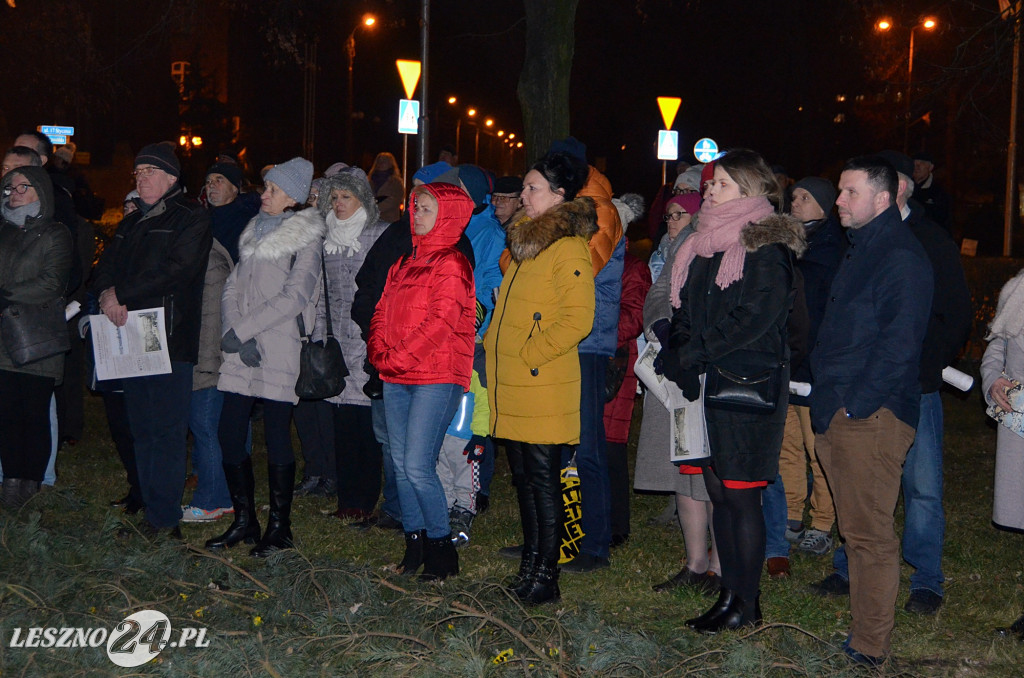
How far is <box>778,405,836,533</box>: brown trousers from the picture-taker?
249 inches

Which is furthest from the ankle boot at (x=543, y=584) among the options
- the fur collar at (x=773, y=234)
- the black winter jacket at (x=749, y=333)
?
the fur collar at (x=773, y=234)

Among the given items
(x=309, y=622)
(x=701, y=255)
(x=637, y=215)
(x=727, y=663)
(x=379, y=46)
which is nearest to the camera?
(x=727, y=663)

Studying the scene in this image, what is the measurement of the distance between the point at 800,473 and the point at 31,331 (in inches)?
186

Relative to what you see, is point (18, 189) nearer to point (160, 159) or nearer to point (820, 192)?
point (160, 159)

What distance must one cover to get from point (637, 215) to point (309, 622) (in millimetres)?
3698

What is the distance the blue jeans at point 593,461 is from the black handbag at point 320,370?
53.2 inches

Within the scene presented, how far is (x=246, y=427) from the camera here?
6.03m

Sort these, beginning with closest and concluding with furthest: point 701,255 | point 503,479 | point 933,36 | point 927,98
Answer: point 701,255 < point 503,479 < point 927,98 < point 933,36

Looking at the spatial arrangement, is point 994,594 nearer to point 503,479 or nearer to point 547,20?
point 503,479

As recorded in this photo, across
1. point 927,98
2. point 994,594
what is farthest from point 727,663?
point 927,98

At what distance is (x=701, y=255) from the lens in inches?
183

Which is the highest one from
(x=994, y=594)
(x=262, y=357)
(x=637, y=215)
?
(x=637, y=215)

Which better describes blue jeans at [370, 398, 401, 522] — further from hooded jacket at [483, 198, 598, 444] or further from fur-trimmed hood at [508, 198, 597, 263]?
fur-trimmed hood at [508, 198, 597, 263]

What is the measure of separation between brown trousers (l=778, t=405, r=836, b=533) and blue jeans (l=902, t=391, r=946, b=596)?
2.83 ft
